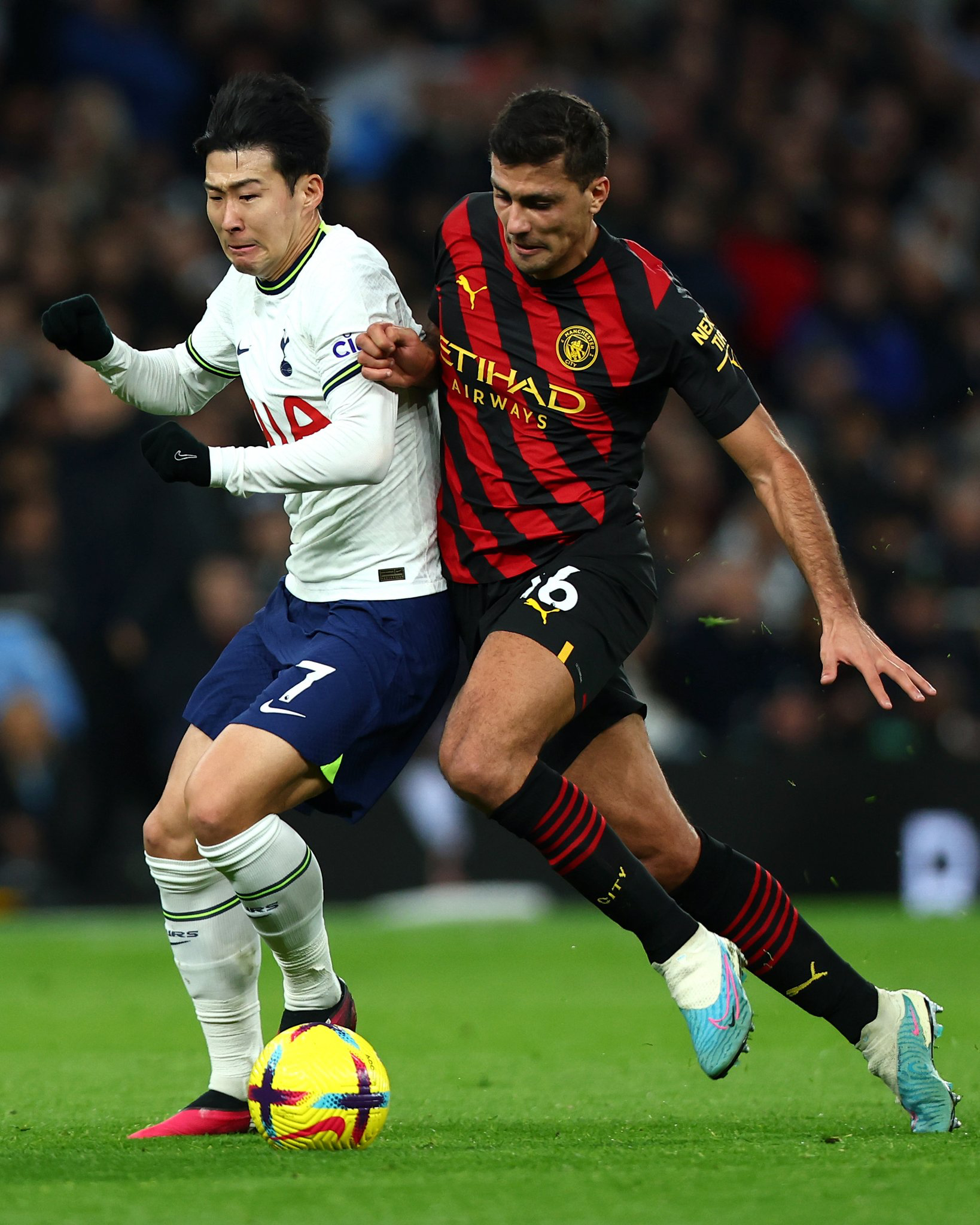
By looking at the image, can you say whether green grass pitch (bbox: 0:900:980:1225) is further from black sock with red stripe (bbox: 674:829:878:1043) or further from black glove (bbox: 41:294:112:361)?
black glove (bbox: 41:294:112:361)

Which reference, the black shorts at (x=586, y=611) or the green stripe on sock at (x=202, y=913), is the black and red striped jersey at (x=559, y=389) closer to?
the black shorts at (x=586, y=611)

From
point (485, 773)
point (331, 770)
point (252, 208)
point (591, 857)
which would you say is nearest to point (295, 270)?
point (252, 208)

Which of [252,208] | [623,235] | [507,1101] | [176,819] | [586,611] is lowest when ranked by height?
[507,1101]

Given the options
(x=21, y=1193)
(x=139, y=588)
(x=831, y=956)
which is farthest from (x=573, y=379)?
(x=139, y=588)

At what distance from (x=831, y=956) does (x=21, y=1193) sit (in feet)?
6.71

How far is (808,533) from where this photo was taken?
4.45 metres

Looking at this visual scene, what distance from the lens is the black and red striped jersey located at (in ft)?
15.0

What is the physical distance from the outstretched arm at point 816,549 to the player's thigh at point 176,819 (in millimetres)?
1461

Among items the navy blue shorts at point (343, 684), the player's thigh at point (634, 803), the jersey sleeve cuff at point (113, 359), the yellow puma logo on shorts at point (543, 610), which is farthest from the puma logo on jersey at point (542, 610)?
the jersey sleeve cuff at point (113, 359)

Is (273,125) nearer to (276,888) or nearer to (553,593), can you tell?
(553,593)

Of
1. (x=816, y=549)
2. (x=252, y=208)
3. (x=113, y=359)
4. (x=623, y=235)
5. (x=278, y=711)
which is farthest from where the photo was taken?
(x=623, y=235)

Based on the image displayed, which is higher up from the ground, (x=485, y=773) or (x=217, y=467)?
(x=217, y=467)

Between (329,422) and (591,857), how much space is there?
48.3 inches

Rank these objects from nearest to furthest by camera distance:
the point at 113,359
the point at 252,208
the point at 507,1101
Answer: the point at 252,208
the point at 113,359
the point at 507,1101
